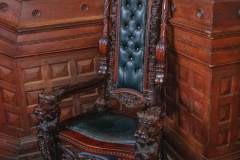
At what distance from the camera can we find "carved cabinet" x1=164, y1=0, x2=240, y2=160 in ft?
5.33

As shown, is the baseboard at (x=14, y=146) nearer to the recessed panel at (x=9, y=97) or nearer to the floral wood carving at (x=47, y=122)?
the recessed panel at (x=9, y=97)

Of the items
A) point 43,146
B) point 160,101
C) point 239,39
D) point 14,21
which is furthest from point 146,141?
point 14,21

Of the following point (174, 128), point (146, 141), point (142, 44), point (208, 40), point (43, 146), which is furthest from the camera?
point (174, 128)

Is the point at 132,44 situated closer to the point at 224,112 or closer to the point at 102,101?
the point at 102,101

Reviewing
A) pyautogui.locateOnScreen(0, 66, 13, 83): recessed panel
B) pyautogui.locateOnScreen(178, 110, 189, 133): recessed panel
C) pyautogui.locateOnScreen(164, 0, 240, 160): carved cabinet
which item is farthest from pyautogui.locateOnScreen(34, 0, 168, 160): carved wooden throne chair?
pyautogui.locateOnScreen(0, 66, 13, 83): recessed panel

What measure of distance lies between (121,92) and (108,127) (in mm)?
290

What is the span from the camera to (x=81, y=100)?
2383 millimetres

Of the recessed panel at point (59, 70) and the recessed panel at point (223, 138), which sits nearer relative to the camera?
the recessed panel at point (223, 138)

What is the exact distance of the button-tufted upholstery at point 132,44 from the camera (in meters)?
1.93

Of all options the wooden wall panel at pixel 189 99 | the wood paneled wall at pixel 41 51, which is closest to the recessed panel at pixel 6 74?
the wood paneled wall at pixel 41 51

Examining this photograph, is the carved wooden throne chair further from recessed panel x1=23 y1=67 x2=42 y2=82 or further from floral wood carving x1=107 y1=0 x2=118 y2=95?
recessed panel x1=23 y1=67 x2=42 y2=82

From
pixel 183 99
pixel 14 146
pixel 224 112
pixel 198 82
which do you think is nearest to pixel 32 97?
pixel 14 146

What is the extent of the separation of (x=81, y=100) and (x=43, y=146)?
665 mm

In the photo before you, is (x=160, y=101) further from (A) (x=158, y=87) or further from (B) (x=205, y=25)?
(B) (x=205, y=25)
